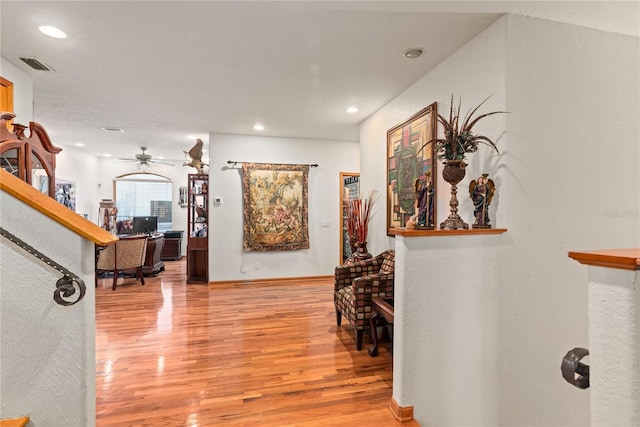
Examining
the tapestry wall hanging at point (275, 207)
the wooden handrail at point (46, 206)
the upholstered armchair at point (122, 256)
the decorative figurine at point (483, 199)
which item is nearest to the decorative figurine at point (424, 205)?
the decorative figurine at point (483, 199)

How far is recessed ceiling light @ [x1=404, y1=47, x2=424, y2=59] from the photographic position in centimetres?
239

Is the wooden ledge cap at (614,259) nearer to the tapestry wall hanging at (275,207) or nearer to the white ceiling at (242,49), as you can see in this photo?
the white ceiling at (242,49)

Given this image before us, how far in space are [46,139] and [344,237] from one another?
4479mm

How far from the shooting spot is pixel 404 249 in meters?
1.79

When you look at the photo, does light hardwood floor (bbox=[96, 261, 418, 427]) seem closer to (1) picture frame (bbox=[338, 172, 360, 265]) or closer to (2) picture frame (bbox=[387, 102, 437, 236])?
(2) picture frame (bbox=[387, 102, 437, 236])

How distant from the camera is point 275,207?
208 inches

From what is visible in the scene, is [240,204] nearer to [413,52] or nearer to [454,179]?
[413,52]

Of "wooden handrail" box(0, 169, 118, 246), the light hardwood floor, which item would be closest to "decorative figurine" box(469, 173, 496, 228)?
the light hardwood floor

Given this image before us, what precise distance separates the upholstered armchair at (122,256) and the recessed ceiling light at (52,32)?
350 centimetres

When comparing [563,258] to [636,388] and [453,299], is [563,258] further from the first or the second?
[636,388]

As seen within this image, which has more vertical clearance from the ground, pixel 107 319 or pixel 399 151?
pixel 399 151

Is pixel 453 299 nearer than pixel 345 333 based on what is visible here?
Yes

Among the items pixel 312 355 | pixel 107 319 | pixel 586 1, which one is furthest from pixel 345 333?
pixel 586 1

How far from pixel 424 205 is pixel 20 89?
3.85m
